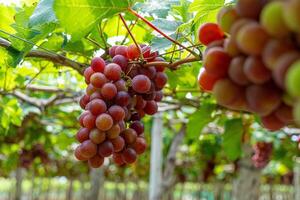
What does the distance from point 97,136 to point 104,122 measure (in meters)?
0.03

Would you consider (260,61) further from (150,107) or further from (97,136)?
(150,107)

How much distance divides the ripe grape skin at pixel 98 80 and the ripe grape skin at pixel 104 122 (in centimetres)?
8

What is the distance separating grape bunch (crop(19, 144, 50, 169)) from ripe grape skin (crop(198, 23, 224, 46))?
3861 mm

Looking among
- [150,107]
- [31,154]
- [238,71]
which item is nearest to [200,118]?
[150,107]

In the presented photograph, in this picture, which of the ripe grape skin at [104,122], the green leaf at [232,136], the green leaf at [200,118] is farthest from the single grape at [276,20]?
the green leaf at [232,136]

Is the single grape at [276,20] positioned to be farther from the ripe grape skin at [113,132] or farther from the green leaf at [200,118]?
the green leaf at [200,118]

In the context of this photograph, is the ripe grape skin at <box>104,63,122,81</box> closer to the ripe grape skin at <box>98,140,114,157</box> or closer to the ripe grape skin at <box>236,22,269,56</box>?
the ripe grape skin at <box>98,140,114,157</box>

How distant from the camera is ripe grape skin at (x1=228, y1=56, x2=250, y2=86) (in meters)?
0.50

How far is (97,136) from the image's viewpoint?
91 cm

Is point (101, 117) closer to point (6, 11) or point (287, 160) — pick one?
point (6, 11)

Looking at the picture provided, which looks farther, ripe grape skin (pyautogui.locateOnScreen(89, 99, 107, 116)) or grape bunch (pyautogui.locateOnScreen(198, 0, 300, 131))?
ripe grape skin (pyautogui.locateOnScreen(89, 99, 107, 116))

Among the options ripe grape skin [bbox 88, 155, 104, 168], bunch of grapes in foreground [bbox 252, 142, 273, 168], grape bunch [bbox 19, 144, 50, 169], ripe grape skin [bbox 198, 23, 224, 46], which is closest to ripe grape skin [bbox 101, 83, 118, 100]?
ripe grape skin [bbox 88, 155, 104, 168]

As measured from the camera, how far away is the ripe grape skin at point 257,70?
1.57ft

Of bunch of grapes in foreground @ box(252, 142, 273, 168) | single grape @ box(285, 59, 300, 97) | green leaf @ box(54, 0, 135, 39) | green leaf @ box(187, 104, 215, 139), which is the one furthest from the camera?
bunch of grapes in foreground @ box(252, 142, 273, 168)
